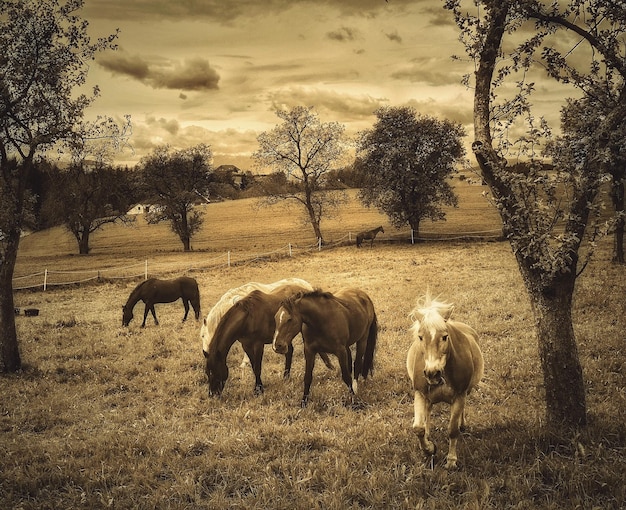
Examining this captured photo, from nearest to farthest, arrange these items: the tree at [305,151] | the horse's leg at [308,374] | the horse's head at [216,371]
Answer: the horse's leg at [308,374] → the horse's head at [216,371] → the tree at [305,151]

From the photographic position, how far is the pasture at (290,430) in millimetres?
5191

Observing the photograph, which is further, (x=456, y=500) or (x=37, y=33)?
(x=37, y=33)

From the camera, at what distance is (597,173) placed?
6.04m

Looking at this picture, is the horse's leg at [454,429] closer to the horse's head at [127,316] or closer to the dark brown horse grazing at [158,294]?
the dark brown horse grazing at [158,294]

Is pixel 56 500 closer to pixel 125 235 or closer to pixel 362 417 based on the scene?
pixel 362 417

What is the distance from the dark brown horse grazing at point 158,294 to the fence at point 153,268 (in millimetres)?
12586

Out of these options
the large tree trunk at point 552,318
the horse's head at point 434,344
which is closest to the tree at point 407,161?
the large tree trunk at point 552,318

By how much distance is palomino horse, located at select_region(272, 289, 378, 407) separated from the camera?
7.80 meters

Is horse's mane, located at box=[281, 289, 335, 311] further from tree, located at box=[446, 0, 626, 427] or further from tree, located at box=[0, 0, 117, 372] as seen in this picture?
tree, located at box=[0, 0, 117, 372]

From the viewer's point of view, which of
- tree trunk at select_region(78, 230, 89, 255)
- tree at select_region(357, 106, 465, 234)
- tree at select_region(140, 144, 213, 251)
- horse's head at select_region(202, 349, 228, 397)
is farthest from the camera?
tree trunk at select_region(78, 230, 89, 255)

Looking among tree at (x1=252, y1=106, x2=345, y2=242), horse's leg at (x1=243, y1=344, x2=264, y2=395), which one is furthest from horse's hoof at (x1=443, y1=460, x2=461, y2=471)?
tree at (x1=252, y1=106, x2=345, y2=242)

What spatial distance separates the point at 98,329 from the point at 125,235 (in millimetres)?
51854

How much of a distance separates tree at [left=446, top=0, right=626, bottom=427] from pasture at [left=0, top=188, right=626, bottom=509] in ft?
3.01

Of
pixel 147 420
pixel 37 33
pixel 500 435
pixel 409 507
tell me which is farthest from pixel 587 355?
pixel 37 33
